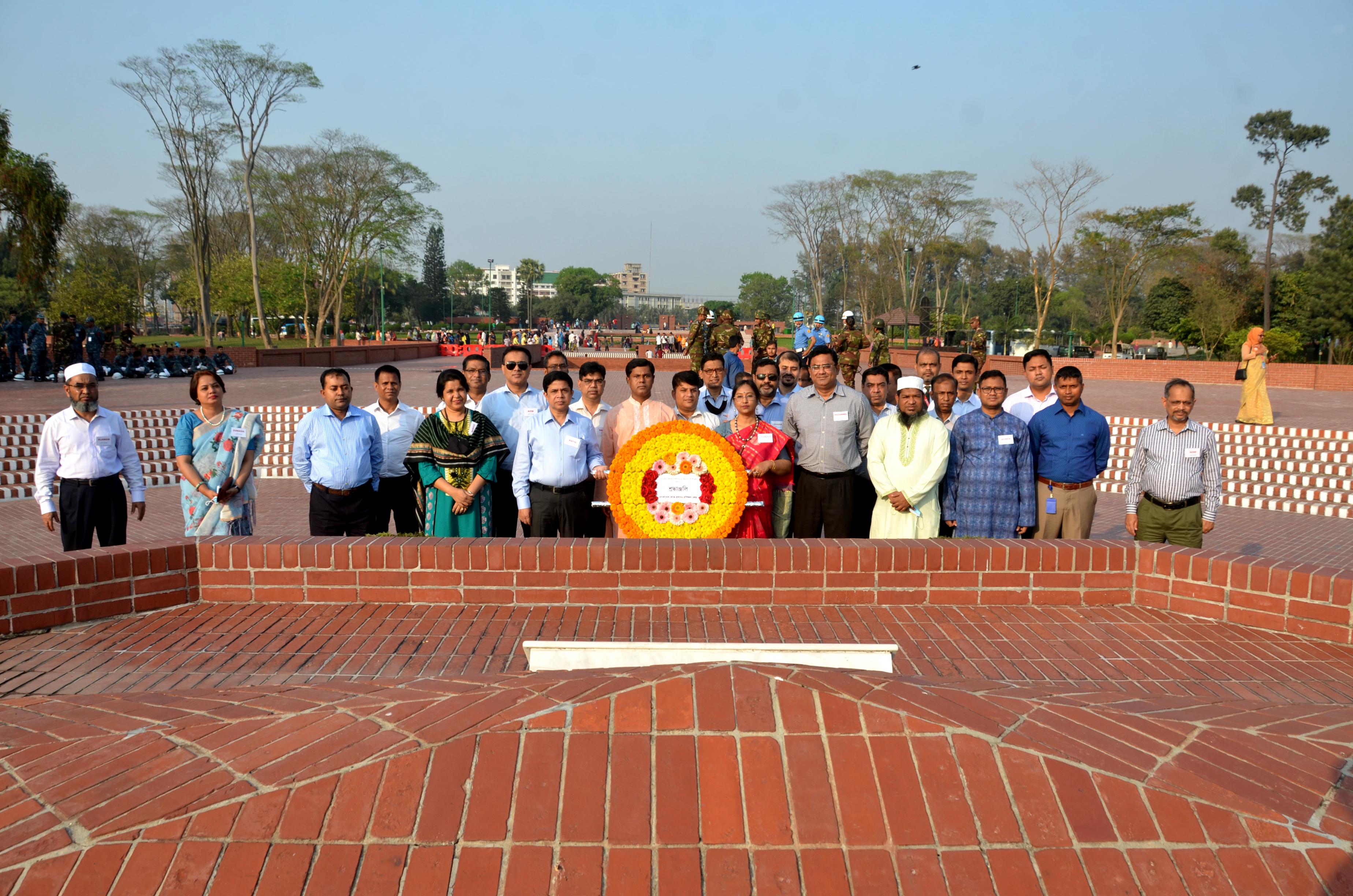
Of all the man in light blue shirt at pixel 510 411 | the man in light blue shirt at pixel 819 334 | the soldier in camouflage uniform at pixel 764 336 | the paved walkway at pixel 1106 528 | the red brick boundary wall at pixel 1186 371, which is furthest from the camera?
the red brick boundary wall at pixel 1186 371

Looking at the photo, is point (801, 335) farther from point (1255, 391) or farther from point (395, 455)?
point (395, 455)

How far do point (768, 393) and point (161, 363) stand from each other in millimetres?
25056

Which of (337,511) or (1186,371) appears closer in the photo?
(337,511)

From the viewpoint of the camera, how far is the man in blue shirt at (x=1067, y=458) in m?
5.77

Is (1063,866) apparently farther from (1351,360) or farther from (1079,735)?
(1351,360)

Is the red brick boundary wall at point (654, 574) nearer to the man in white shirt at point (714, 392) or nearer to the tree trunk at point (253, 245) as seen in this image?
the man in white shirt at point (714, 392)

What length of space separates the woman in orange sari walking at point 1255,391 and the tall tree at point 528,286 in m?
64.1

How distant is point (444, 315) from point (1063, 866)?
345ft

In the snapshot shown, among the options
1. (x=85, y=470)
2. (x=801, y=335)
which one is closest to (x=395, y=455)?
(x=85, y=470)

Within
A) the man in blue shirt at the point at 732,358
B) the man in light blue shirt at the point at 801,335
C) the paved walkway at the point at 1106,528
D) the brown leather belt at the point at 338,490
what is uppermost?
the man in light blue shirt at the point at 801,335

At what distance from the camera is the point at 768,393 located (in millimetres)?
6777

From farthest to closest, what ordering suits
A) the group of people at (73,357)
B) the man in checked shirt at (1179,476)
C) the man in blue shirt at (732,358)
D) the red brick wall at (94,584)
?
the group of people at (73,357) < the man in blue shirt at (732,358) < the man in checked shirt at (1179,476) < the red brick wall at (94,584)

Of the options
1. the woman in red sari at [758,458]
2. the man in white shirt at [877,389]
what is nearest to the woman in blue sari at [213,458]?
the woman in red sari at [758,458]

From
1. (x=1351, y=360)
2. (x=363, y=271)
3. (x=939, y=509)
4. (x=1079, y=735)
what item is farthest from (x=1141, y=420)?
(x=363, y=271)
